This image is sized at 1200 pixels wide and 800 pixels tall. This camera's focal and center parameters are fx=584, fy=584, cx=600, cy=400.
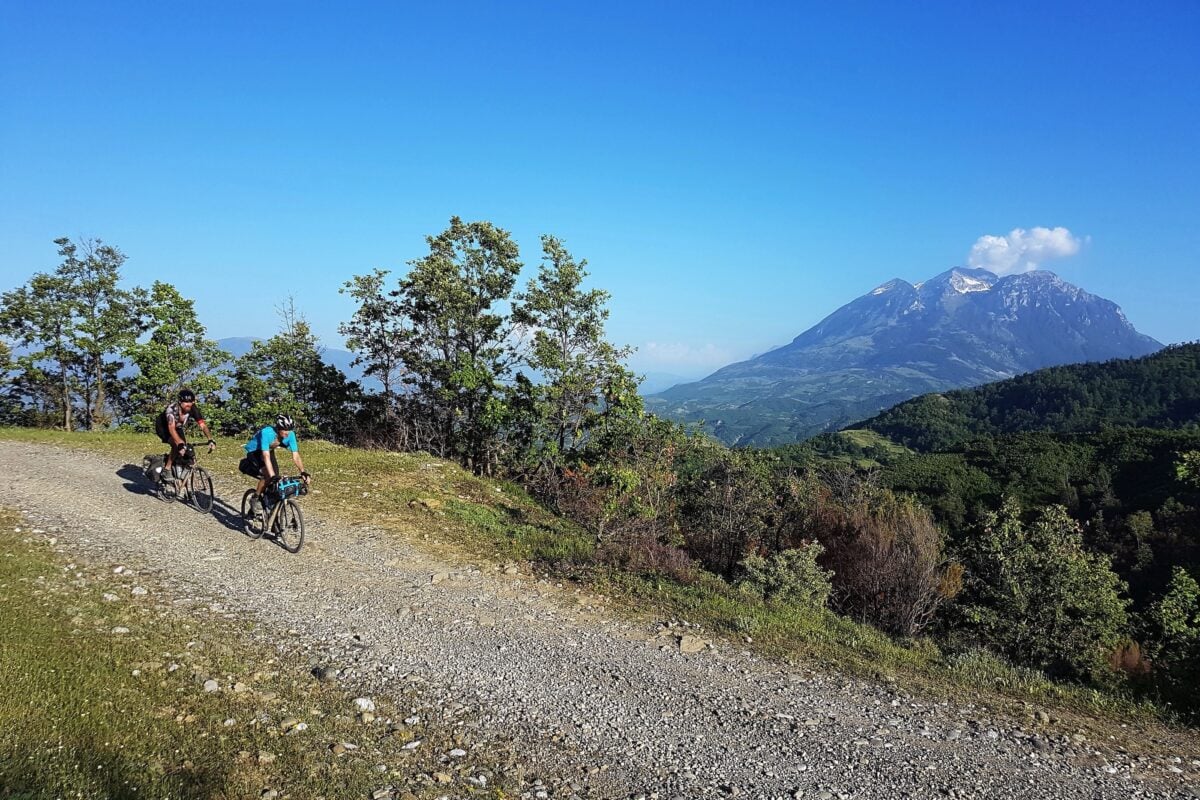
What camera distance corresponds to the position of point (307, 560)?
9.66m

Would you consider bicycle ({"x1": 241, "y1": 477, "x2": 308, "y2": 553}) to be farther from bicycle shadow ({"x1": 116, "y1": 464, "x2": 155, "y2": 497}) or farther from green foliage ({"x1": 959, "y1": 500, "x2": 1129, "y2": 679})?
green foliage ({"x1": 959, "y1": 500, "x2": 1129, "y2": 679})

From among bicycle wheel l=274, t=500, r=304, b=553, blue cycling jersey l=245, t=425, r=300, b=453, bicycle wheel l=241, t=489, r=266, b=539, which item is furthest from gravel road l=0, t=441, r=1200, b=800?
blue cycling jersey l=245, t=425, r=300, b=453

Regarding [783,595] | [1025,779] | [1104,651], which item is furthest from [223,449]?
[1104,651]

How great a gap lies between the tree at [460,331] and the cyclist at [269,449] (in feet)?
35.6

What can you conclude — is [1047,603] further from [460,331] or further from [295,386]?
[295,386]

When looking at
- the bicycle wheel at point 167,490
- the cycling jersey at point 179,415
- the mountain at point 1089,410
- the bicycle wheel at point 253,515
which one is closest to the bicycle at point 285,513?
the bicycle wheel at point 253,515

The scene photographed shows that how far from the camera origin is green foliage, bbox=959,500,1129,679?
22.2 metres

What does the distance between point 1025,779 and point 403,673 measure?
5.88 meters

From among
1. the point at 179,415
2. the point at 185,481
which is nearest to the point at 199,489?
the point at 185,481

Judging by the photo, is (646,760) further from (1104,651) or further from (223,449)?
(1104,651)

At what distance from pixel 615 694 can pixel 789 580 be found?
599 cm

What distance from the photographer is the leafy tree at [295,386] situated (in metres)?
27.6

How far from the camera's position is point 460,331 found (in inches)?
899

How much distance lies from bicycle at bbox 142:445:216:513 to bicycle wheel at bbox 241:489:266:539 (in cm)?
173
